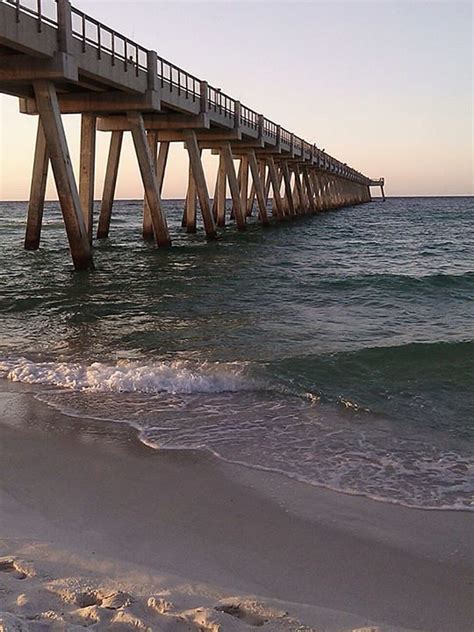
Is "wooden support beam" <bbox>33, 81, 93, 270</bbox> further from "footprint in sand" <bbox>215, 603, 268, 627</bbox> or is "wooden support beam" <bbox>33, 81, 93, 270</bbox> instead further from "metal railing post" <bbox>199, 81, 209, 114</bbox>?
"footprint in sand" <bbox>215, 603, 268, 627</bbox>

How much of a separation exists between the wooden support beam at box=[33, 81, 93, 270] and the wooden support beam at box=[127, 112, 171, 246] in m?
5.73

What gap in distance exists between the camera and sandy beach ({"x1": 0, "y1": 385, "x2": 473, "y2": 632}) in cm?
305

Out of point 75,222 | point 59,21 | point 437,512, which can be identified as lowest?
point 437,512

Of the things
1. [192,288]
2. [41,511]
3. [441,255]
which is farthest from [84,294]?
[441,255]

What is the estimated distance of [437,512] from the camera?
Result: 14.9ft

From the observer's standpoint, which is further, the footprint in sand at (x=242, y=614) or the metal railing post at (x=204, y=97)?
the metal railing post at (x=204, y=97)

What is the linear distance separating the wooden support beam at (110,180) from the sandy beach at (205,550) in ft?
82.9

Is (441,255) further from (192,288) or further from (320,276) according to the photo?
(192,288)

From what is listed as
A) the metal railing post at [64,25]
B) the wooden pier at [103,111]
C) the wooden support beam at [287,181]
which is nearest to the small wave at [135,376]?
the wooden pier at [103,111]

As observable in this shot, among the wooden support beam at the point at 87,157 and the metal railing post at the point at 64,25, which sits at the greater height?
the metal railing post at the point at 64,25

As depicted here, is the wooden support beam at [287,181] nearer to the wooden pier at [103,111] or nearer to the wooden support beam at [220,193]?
the wooden pier at [103,111]

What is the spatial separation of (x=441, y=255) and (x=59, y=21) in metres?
18.0

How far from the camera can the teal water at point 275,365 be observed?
566cm

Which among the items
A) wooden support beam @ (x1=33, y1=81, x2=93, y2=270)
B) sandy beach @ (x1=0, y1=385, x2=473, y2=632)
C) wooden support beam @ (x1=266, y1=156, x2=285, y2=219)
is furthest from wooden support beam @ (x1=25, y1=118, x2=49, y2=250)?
wooden support beam @ (x1=266, y1=156, x2=285, y2=219)
